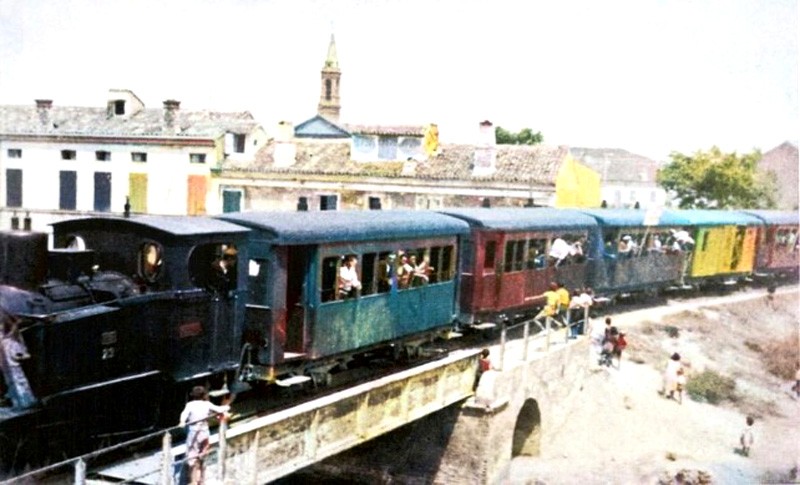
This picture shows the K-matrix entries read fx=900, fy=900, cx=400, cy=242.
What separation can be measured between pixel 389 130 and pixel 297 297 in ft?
63.7

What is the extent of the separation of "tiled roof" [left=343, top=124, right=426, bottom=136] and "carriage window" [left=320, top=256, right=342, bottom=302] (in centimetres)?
1829

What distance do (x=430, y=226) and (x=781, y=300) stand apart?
16.5m

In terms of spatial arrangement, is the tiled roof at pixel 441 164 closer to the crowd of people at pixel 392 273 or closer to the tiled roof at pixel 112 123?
the tiled roof at pixel 112 123

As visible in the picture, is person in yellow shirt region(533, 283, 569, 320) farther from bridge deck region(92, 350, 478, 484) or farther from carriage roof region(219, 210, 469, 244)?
bridge deck region(92, 350, 478, 484)

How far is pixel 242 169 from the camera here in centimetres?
3050

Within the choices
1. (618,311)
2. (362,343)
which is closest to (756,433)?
(618,311)

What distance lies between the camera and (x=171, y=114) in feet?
94.5

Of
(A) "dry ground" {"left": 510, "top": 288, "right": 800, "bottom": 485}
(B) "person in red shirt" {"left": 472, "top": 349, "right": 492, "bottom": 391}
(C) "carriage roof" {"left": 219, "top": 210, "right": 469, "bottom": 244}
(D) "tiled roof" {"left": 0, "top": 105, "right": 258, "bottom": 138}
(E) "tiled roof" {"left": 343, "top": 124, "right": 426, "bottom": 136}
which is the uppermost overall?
(E) "tiled roof" {"left": 343, "top": 124, "right": 426, "bottom": 136}

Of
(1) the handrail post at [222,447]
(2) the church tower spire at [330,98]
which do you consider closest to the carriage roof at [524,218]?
(1) the handrail post at [222,447]

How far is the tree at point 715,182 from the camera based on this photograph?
2746 centimetres

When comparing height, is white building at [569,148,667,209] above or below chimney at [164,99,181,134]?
below

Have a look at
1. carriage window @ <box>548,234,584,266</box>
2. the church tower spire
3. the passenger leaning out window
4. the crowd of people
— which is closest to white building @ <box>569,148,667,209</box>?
the church tower spire

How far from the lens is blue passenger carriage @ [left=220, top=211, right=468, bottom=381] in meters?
11.2

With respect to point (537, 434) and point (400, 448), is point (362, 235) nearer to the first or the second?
point (400, 448)
